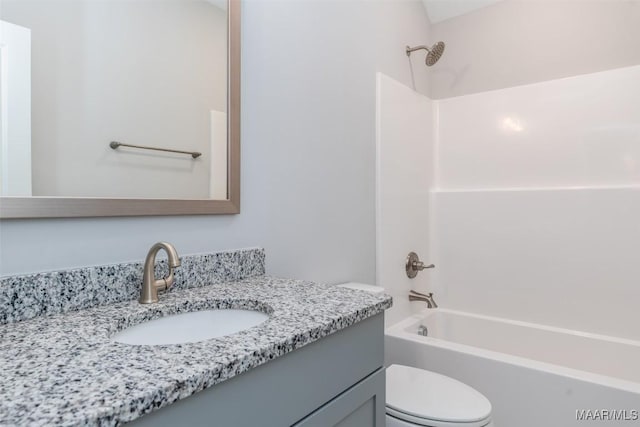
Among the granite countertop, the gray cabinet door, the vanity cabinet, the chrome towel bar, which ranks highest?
the chrome towel bar

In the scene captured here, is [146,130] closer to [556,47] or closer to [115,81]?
[115,81]

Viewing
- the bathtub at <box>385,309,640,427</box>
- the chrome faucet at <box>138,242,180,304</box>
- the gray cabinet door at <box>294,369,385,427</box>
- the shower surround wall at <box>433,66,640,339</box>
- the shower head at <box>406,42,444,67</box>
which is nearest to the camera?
the gray cabinet door at <box>294,369,385,427</box>

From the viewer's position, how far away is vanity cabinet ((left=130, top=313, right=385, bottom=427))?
0.54m

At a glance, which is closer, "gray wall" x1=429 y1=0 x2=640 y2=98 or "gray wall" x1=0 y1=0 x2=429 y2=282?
"gray wall" x1=0 y1=0 x2=429 y2=282

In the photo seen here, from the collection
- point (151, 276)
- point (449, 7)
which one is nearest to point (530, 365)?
point (151, 276)

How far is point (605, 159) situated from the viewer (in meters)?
1.94

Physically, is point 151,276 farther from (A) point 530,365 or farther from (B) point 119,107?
(A) point 530,365

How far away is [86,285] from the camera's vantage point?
83 centimetres

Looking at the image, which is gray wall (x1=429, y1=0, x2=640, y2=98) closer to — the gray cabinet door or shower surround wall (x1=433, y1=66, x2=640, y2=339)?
shower surround wall (x1=433, y1=66, x2=640, y2=339)

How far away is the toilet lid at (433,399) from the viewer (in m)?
1.17

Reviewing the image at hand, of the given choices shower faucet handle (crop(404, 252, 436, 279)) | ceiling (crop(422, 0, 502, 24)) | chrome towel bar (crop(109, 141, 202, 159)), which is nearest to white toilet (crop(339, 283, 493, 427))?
shower faucet handle (crop(404, 252, 436, 279))

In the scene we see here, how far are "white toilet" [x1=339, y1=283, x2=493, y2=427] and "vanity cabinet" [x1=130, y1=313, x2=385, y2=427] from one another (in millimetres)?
327

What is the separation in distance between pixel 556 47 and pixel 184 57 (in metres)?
2.11

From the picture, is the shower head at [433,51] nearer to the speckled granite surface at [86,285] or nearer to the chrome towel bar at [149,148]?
the chrome towel bar at [149,148]
